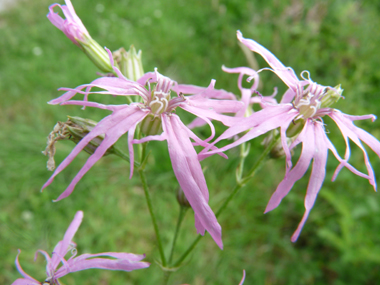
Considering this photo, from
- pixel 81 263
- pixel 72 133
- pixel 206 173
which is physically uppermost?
pixel 206 173

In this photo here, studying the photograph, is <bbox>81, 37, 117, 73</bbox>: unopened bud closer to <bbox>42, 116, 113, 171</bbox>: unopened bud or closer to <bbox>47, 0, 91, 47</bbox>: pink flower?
<bbox>47, 0, 91, 47</bbox>: pink flower

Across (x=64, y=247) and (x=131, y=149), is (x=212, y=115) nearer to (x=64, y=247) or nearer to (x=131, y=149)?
(x=131, y=149)

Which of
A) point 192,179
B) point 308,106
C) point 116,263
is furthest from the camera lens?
point 308,106

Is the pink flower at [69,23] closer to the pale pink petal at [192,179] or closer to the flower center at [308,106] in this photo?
the pale pink petal at [192,179]

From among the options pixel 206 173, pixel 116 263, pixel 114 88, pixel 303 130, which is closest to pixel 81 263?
pixel 116 263

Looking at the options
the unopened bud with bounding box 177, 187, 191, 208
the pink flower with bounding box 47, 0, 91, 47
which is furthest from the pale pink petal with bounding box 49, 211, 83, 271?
the pink flower with bounding box 47, 0, 91, 47

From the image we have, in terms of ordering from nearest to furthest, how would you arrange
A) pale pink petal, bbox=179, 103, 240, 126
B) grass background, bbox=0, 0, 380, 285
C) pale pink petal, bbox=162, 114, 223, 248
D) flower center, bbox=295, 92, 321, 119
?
pale pink petal, bbox=162, 114, 223, 248 → pale pink petal, bbox=179, 103, 240, 126 → flower center, bbox=295, 92, 321, 119 → grass background, bbox=0, 0, 380, 285

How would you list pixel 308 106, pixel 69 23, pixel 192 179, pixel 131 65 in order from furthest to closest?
pixel 131 65 < pixel 69 23 < pixel 308 106 < pixel 192 179

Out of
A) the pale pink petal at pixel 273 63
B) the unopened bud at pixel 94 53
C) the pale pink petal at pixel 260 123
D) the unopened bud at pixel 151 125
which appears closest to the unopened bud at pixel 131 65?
the unopened bud at pixel 94 53
